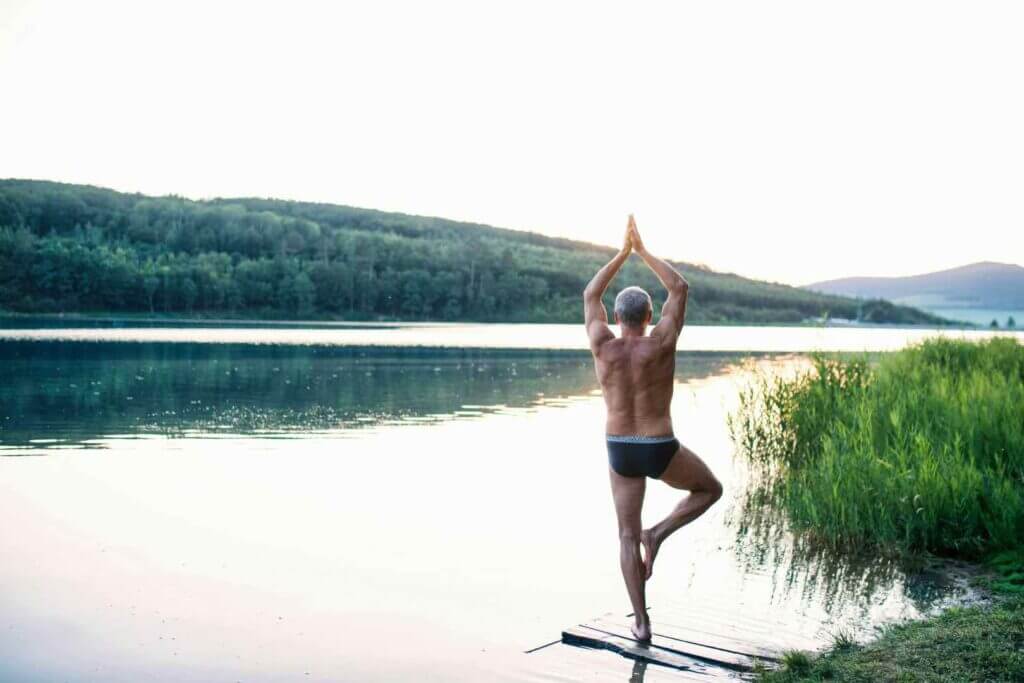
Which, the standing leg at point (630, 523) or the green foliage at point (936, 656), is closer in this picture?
the green foliage at point (936, 656)

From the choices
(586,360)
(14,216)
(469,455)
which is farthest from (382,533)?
(14,216)

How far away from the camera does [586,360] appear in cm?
4966

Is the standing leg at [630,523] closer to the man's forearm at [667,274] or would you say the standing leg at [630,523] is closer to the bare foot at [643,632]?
the bare foot at [643,632]

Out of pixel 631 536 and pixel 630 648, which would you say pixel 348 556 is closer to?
pixel 630 648

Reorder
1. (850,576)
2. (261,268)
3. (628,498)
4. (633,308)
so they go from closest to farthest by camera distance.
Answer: (633,308)
(628,498)
(850,576)
(261,268)

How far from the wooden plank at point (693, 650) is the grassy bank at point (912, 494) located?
0.29 meters

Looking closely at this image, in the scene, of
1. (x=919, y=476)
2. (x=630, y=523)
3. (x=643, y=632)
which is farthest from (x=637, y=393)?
(x=919, y=476)

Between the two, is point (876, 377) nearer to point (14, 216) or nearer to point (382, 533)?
point (382, 533)

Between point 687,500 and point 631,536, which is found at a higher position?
point 687,500

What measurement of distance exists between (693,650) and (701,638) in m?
0.29

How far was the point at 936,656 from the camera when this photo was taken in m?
6.00

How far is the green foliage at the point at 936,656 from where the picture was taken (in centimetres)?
566

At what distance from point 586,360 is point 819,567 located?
4005 cm

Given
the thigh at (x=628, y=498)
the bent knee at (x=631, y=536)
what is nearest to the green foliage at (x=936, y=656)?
the bent knee at (x=631, y=536)
